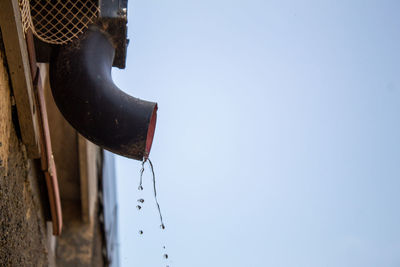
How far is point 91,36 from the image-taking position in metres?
2.51

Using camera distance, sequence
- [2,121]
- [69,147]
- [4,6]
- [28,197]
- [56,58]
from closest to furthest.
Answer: [4,6] < [2,121] < [56,58] < [28,197] < [69,147]

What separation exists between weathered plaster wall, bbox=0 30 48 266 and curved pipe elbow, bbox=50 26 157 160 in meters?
0.26

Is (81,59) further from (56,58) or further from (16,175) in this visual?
(16,175)

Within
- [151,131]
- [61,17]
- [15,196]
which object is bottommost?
[15,196]

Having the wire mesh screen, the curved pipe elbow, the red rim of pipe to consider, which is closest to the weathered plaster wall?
the curved pipe elbow

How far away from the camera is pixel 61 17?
8.23ft

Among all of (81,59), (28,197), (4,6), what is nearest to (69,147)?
(28,197)

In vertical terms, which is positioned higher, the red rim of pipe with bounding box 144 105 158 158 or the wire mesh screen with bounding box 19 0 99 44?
the wire mesh screen with bounding box 19 0 99 44

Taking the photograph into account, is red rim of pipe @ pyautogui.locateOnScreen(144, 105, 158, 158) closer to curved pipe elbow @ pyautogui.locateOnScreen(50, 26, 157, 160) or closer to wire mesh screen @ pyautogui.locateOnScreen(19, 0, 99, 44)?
curved pipe elbow @ pyautogui.locateOnScreen(50, 26, 157, 160)

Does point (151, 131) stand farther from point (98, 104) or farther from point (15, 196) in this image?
point (15, 196)

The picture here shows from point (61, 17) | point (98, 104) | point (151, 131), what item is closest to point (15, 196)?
Result: point (98, 104)

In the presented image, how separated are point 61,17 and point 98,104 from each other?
542 millimetres

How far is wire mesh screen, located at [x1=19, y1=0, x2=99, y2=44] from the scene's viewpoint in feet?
8.14

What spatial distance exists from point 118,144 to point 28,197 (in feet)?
2.49
